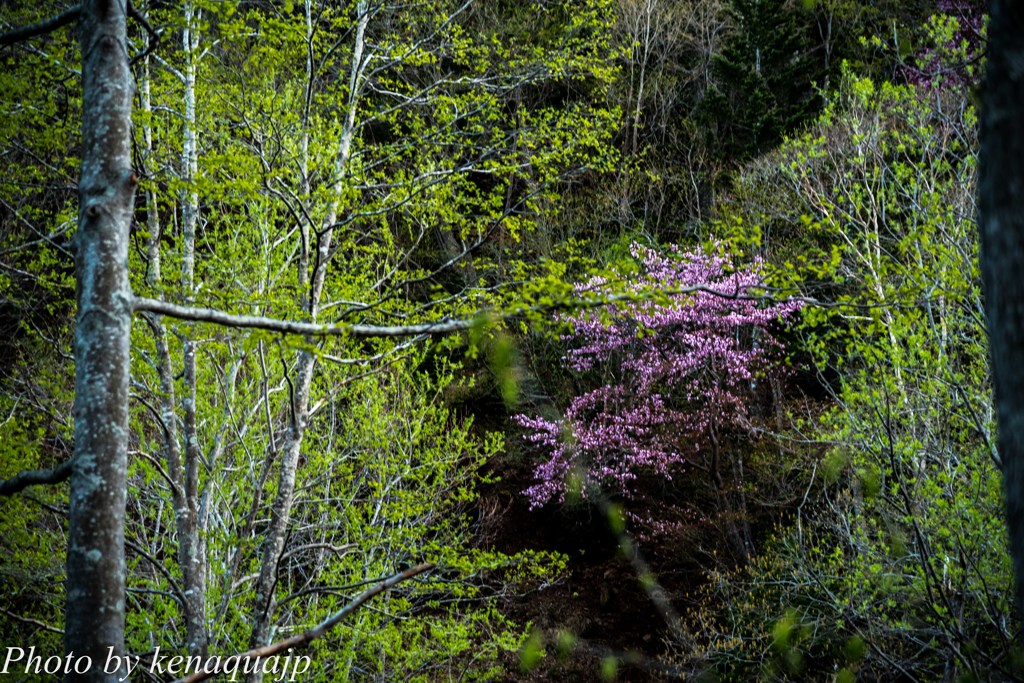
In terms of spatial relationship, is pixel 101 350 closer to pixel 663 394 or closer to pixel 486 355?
pixel 663 394

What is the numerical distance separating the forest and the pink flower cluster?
101 mm

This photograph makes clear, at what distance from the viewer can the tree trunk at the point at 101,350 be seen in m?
1.90

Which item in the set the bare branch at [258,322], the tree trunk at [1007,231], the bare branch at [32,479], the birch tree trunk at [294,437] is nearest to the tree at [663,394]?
the birch tree trunk at [294,437]

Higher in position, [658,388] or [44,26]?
[44,26]

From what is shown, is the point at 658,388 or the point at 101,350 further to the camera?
the point at 658,388

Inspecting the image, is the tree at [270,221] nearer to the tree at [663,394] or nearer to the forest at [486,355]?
the forest at [486,355]

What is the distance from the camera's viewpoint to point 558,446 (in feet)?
42.9

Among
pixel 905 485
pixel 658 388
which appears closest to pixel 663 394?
pixel 658 388

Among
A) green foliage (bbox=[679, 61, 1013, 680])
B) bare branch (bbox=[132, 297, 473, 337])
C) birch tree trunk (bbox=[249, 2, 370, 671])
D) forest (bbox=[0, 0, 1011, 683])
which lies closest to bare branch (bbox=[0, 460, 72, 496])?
forest (bbox=[0, 0, 1011, 683])

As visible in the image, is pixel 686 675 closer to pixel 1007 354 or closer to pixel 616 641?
pixel 616 641

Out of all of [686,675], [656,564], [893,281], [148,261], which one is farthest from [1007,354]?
[656,564]

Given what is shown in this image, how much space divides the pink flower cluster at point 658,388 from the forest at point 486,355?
0.33 ft

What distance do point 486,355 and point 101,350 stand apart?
40.4 ft

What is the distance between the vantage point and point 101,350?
204 centimetres
